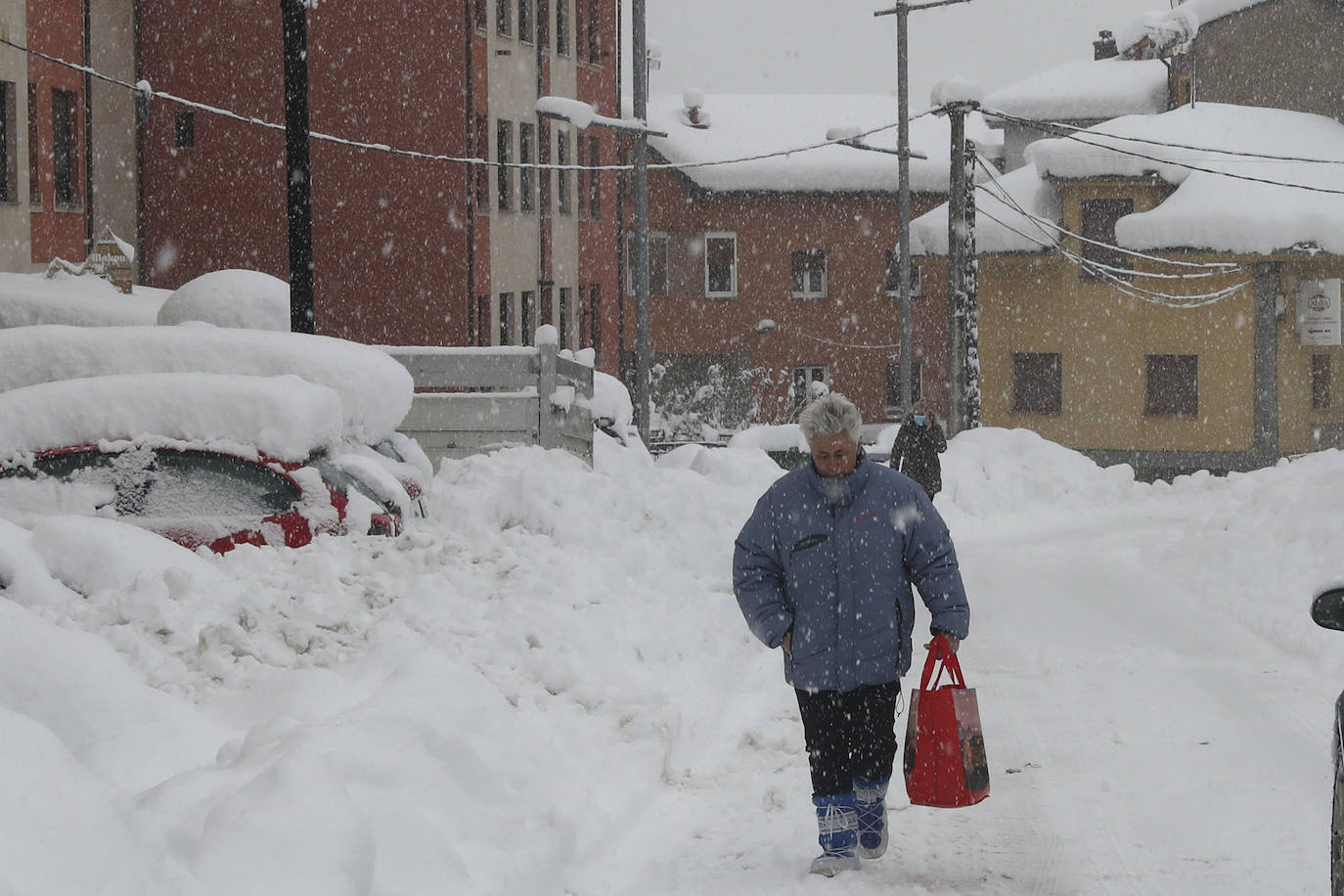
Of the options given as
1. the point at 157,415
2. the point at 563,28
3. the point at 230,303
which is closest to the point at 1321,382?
the point at 563,28

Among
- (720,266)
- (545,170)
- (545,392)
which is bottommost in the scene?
(545,392)

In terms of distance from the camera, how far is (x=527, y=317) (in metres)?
35.2

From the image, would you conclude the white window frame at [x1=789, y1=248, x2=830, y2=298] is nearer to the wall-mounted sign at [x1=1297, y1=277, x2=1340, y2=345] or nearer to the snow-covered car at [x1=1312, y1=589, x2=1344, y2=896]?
the wall-mounted sign at [x1=1297, y1=277, x2=1340, y2=345]

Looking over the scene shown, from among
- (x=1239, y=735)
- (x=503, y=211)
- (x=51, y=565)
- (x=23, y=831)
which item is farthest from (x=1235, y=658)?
(x=503, y=211)

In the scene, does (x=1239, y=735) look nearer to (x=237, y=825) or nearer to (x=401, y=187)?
(x=237, y=825)

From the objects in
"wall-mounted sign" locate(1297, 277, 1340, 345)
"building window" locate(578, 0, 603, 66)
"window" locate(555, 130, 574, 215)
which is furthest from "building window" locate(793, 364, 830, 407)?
"wall-mounted sign" locate(1297, 277, 1340, 345)

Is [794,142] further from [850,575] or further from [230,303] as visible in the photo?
[850,575]

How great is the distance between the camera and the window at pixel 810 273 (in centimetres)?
5197

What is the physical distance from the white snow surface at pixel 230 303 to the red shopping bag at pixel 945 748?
14715 mm

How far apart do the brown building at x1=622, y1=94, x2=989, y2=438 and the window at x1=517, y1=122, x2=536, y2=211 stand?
15.5m

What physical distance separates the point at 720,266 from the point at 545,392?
32751mm

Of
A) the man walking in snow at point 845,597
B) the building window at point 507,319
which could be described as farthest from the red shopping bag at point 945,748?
the building window at point 507,319

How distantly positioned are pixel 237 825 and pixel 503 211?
29.1 m

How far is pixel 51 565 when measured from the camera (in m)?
8.79
